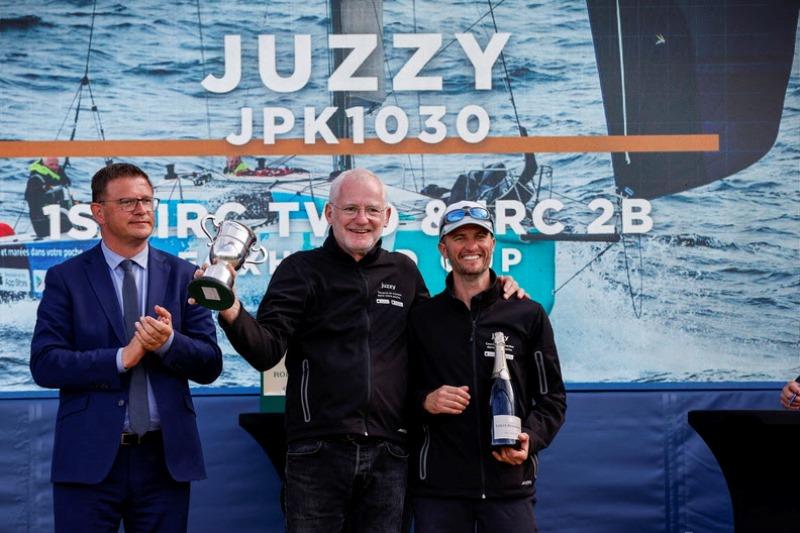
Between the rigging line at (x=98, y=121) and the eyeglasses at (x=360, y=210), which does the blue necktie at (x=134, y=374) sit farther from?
the rigging line at (x=98, y=121)

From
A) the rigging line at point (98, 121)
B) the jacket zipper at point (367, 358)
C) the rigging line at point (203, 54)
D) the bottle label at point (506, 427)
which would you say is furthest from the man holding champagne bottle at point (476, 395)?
the rigging line at point (98, 121)

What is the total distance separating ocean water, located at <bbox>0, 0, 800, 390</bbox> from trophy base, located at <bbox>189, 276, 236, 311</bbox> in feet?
5.36

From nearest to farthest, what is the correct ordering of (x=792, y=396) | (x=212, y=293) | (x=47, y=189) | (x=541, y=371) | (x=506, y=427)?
(x=212, y=293), (x=506, y=427), (x=541, y=371), (x=792, y=396), (x=47, y=189)

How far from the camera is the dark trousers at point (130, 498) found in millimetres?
3104

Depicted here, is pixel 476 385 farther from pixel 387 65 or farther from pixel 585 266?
pixel 387 65

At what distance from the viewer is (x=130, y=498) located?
10.4 ft

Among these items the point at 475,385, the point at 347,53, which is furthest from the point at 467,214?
the point at 347,53

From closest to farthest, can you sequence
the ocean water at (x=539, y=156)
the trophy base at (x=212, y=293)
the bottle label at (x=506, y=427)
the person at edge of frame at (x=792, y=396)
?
the trophy base at (x=212, y=293)
the bottle label at (x=506, y=427)
the person at edge of frame at (x=792, y=396)
the ocean water at (x=539, y=156)

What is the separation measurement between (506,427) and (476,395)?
0.58 ft

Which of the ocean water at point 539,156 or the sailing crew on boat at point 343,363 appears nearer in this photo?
the sailing crew on boat at point 343,363

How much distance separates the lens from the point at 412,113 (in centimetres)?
452

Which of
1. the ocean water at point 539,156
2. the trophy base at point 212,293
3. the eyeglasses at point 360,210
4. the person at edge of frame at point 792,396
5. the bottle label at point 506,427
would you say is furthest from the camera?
the ocean water at point 539,156

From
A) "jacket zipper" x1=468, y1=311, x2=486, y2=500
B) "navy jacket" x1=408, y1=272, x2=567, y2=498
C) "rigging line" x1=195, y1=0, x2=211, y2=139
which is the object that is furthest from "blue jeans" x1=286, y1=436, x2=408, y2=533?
"rigging line" x1=195, y1=0, x2=211, y2=139

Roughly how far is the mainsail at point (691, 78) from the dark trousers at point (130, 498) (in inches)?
91.3
